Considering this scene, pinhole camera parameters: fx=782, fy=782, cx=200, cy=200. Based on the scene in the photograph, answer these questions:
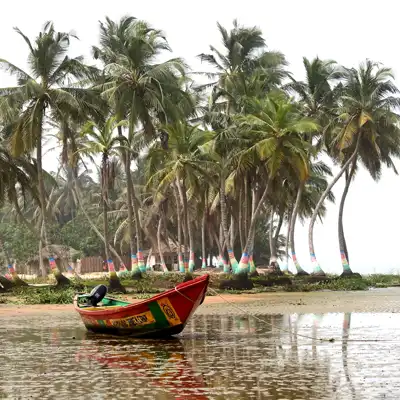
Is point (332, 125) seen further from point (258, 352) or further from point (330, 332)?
point (258, 352)

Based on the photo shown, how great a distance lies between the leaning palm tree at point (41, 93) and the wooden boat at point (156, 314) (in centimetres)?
2002

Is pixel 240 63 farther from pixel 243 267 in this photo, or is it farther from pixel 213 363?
pixel 213 363

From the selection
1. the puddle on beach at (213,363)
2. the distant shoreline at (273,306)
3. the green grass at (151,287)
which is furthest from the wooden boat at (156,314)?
the green grass at (151,287)

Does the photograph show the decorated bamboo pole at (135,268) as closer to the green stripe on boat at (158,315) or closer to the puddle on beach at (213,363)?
the puddle on beach at (213,363)

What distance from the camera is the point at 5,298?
3519cm

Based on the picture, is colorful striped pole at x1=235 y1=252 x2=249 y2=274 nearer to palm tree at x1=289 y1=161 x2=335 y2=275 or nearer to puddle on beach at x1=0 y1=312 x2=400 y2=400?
palm tree at x1=289 y1=161 x2=335 y2=275

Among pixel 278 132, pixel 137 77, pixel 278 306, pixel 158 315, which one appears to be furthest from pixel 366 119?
pixel 158 315

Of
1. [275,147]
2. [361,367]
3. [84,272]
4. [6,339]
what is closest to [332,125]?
[275,147]

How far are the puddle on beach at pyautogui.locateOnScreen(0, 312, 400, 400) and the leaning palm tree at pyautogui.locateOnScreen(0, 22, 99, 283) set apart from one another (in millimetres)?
17832

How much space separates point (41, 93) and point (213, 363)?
85.8 feet

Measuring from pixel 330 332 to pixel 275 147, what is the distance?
69.7ft

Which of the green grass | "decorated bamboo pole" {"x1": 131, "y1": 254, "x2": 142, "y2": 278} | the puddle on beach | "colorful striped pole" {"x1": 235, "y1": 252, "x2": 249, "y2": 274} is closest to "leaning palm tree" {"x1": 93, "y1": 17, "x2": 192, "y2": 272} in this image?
"decorated bamboo pole" {"x1": 131, "y1": 254, "x2": 142, "y2": 278}

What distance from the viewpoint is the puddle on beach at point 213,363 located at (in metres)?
10.6

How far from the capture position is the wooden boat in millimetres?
16047
